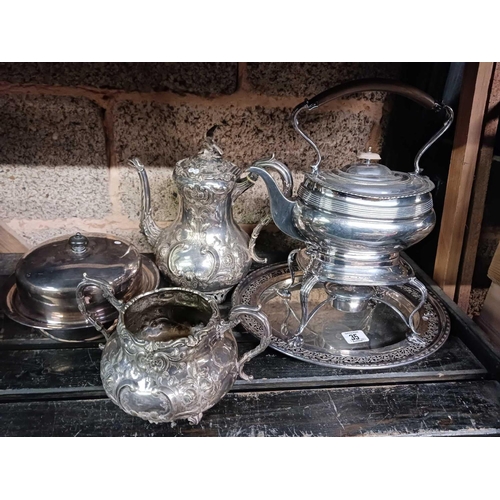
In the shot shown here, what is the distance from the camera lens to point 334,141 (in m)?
0.90

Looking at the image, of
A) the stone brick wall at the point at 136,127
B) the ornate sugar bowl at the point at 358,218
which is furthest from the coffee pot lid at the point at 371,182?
the stone brick wall at the point at 136,127

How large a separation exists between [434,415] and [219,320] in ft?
0.92

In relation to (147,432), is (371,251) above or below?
above

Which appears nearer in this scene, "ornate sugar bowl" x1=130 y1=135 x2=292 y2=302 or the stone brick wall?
"ornate sugar bowl" x1=130 y1=135 x2=292 y2=302

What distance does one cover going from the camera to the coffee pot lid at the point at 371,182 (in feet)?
2.00

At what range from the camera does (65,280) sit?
0.67 metres

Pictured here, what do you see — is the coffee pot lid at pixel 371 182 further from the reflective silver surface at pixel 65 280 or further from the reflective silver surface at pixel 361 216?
the reflective silver surface at pixel 65 280

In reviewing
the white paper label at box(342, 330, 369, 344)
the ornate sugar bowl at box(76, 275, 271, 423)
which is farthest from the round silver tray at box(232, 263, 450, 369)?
the ornate sugar bowl at box(76, 275, 271, 423)

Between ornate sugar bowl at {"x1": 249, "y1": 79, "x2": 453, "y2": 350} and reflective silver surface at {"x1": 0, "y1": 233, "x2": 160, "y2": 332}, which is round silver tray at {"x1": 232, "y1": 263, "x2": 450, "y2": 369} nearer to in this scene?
ornate sugar bowl at {"x1": 249, "y1": 79, "x2": 453, "y2": 350}

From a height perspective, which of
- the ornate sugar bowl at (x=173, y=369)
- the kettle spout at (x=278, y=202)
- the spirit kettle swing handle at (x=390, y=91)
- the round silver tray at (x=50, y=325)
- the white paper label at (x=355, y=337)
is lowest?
the white paper label at (x=355, y=337)

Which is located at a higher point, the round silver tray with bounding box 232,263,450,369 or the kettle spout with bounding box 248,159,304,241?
the kettle spout with bounding box 248,159,304,241

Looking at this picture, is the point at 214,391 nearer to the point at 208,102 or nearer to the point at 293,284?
the point at 293,284

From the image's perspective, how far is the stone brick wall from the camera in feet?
2.70

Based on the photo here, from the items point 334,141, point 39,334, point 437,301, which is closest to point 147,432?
point 39,334
